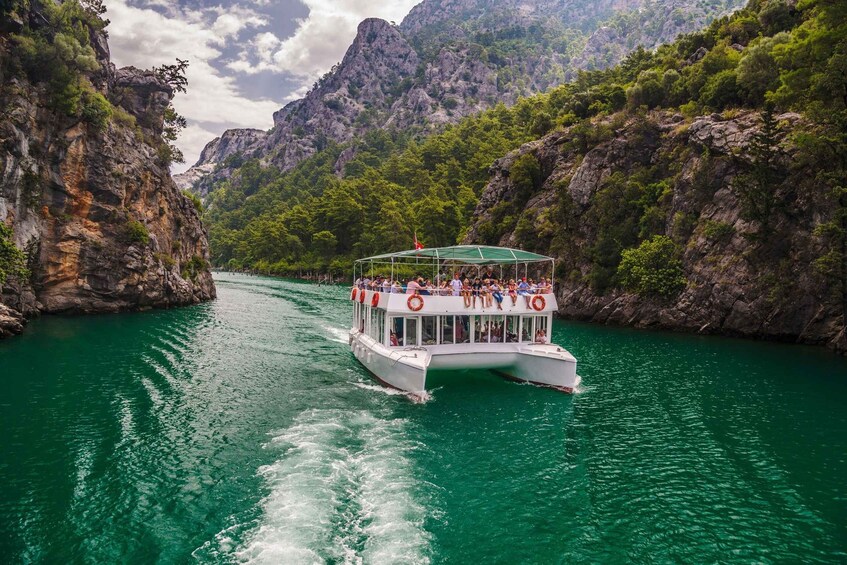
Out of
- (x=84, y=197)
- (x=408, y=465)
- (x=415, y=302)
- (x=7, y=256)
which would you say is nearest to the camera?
(x=408, y=465)

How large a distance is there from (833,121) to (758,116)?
11.7m

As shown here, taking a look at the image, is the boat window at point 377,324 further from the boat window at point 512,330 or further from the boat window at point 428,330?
the boat window at point 512,330

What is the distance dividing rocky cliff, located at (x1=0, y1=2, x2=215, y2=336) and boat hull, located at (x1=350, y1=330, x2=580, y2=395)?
2717cm

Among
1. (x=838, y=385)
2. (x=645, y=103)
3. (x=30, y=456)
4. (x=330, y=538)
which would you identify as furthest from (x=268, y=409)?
(x=645, y=103)

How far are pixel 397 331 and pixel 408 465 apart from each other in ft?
34.0

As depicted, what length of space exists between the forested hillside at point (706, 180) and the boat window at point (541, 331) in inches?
802

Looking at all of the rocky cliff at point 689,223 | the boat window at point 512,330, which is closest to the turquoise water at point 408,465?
the boat window at point 512,330

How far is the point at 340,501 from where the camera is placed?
1249cm

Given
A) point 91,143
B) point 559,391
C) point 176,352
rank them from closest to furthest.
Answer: point 559,391
point 176,352
point 91,143

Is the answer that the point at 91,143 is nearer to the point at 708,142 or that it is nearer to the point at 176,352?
the point at 176,352

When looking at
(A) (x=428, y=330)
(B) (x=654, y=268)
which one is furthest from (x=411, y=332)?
(B) (x=654, y=268)

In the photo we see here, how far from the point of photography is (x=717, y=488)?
13898mm

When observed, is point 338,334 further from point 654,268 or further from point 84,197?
point 654,268

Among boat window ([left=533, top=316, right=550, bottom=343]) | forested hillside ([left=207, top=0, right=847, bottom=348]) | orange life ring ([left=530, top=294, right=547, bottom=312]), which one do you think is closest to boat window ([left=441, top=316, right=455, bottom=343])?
orange life ring ([left=530, top=294, right=547, bottom=312])
